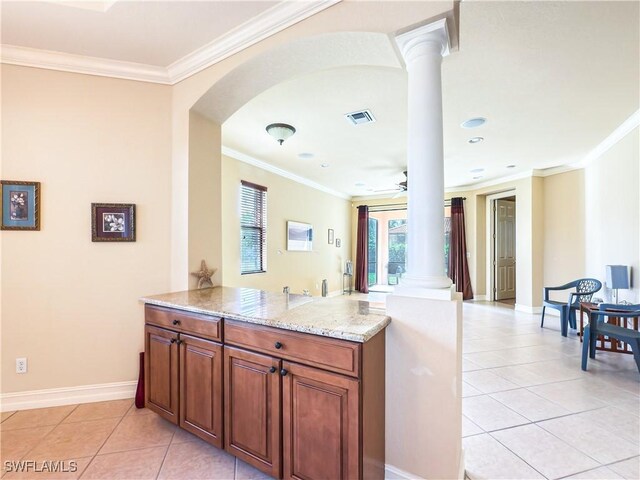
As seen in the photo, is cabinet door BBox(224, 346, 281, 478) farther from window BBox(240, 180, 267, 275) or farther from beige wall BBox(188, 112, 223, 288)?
window BBox(240, 180, 267, 275)

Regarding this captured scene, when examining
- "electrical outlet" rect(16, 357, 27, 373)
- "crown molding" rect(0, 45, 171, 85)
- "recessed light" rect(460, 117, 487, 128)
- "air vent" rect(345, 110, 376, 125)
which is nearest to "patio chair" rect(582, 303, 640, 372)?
"recessed light" rect(460, 117, 487, 128)

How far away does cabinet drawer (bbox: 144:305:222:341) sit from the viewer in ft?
5.74

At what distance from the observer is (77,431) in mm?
2014

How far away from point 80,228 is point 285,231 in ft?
11.8

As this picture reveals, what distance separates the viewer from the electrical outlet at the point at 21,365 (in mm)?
2277

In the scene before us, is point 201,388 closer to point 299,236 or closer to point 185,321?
point 185,321

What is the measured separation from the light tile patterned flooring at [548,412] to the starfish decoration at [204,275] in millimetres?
2207

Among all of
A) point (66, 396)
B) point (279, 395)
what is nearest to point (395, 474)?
point (279, 395)

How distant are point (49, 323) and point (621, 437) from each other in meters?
4.15

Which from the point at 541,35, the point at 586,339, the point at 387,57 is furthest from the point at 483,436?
the point at 541,35

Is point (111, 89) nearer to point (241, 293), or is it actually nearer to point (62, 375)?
point (241, 293)

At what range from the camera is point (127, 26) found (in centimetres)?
201

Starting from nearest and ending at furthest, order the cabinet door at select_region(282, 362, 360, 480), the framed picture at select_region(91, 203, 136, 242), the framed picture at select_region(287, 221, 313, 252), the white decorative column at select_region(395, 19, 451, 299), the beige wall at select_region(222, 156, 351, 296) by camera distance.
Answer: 1. the cabinet door at select_region(282, 362, 360, 480)
2. the white decorative column at select_region(395, 19, 451, 299)
3. the framed picture at select_region(91, 203, 136, 242)
4. the beige wall at select_region(222, 156, 351, 296)
5. the framed picture at select_region(287, 221, 313, 252)

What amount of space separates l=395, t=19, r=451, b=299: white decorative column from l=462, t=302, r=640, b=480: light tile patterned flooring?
1.18m
